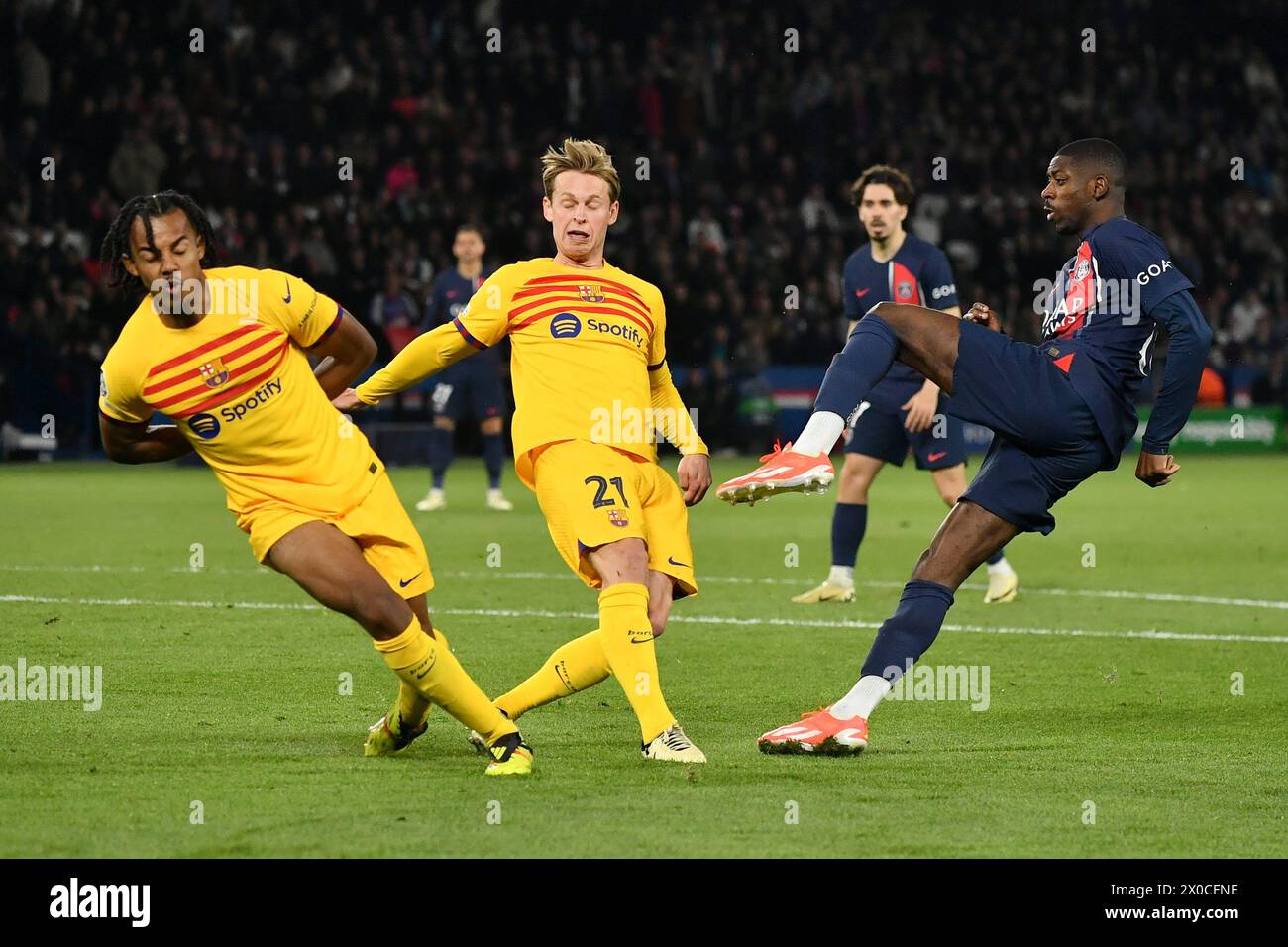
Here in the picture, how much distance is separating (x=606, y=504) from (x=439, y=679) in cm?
76

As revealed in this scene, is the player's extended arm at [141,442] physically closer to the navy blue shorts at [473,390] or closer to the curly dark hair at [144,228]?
the curly dark hair at [144,228]

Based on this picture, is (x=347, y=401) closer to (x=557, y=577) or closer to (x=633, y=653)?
(x=633, y=653)

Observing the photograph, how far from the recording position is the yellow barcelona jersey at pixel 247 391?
547 centimetres

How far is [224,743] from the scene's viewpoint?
598 centimetres

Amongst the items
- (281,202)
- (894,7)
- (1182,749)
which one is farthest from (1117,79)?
(1182,749)

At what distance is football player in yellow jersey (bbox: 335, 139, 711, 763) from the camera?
229 inches

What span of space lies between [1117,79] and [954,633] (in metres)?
22.4

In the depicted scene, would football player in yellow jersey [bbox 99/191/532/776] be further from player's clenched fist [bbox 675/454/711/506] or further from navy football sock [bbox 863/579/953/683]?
navy football sock [bbox 863/579/953/683]

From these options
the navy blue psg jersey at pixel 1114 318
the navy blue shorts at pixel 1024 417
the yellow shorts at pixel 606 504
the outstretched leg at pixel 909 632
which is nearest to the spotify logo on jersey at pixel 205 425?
the yellow shorts at pixel 606 504

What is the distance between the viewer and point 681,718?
21.8 ft

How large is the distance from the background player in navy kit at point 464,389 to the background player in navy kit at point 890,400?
584cm

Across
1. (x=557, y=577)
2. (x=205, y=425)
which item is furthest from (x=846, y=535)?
(x=205, y=425)
